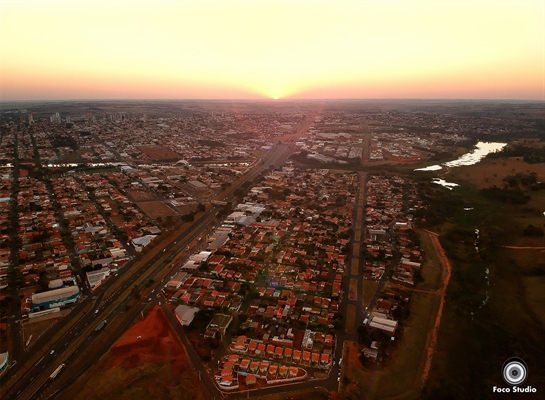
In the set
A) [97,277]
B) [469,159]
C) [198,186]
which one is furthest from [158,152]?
[469,159]

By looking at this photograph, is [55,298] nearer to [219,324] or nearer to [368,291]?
[219,324]

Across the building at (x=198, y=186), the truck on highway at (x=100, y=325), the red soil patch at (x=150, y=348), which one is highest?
the building at (x=198, y=186)

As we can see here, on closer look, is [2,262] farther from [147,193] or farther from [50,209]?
[147,193]

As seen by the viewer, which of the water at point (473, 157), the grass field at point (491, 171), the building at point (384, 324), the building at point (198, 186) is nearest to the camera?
the building at point (384, 324)

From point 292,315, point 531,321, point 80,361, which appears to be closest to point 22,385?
point 80,361

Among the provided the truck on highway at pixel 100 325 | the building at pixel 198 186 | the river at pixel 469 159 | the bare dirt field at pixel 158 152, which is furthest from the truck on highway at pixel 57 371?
the bare dirt field at pixel 158 152

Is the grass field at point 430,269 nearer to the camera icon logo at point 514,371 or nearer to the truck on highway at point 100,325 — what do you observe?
the camera icon logo at point 514,371

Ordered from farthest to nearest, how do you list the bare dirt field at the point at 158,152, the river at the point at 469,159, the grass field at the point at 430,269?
the bare dirt field at the point at 158,152
the river at the point at 469,159
the grass field at the point at 430,269
